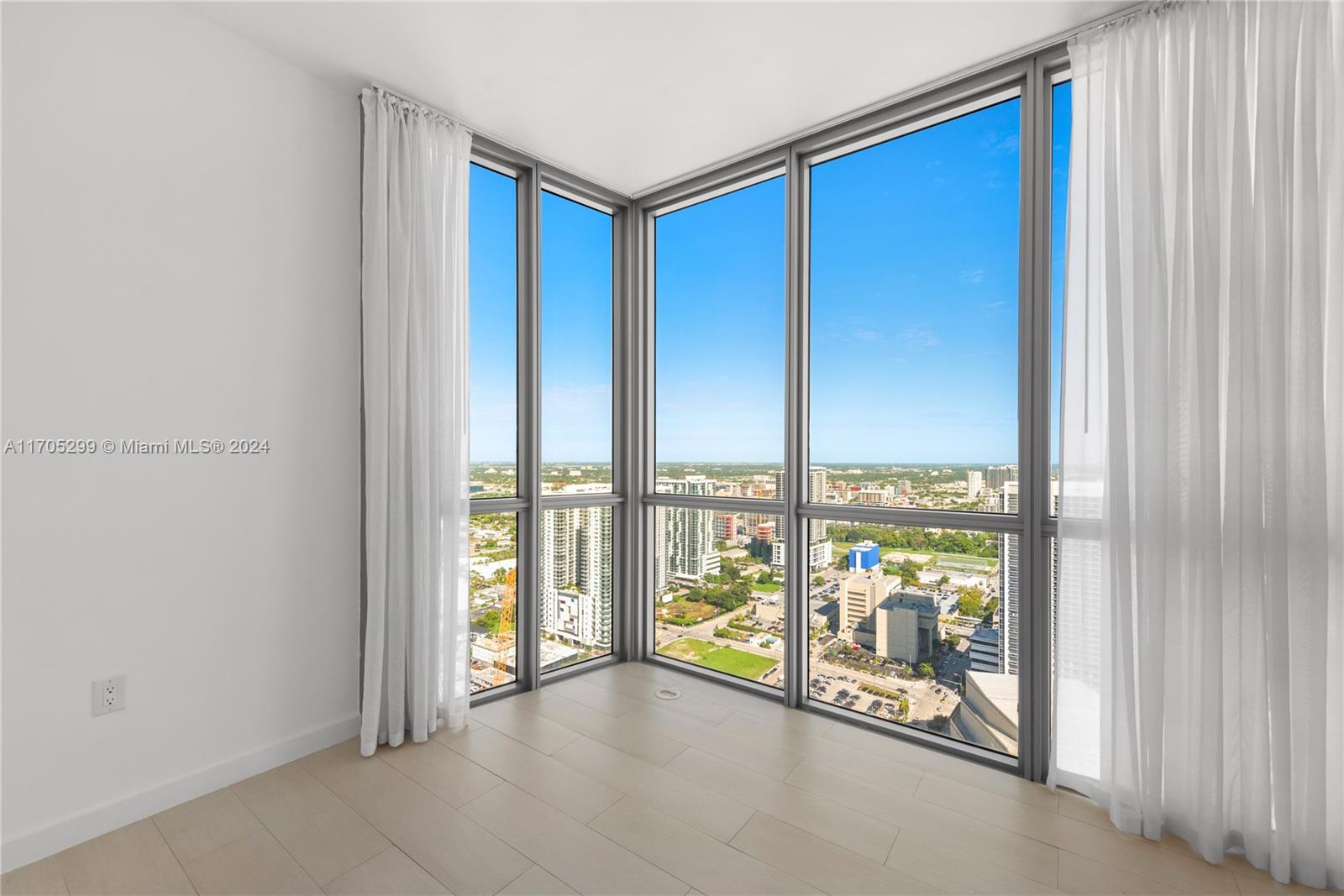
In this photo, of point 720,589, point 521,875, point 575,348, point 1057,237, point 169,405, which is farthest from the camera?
point 575,348

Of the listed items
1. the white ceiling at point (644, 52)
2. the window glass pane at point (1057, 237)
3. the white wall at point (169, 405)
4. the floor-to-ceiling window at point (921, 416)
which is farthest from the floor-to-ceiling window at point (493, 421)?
the window glass pane at point (1057, 237)

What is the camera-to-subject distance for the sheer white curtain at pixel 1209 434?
66.8 inches

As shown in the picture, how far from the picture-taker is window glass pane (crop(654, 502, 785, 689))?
3123 millimetres

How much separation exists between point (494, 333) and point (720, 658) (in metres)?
2.10

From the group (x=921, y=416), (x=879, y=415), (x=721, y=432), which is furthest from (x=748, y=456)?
(x=921, y=416)

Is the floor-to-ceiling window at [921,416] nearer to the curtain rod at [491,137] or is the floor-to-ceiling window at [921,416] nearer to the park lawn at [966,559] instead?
the park lawn at [966,559]

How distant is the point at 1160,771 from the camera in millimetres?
1894

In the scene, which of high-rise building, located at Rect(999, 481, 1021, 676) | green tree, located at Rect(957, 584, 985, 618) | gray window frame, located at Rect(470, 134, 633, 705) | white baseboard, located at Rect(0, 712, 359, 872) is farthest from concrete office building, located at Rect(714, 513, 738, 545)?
white baseboard, located at Rect(0, 712, 359, 872)

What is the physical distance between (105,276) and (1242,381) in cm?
347

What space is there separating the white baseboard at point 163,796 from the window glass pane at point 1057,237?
9.74 ft

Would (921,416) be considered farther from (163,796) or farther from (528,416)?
(163,796)

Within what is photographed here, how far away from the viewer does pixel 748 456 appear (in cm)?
328

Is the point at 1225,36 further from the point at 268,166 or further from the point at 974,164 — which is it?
the point at 268,166

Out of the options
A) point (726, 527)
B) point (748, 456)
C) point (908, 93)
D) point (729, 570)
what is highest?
point (908, 93)
